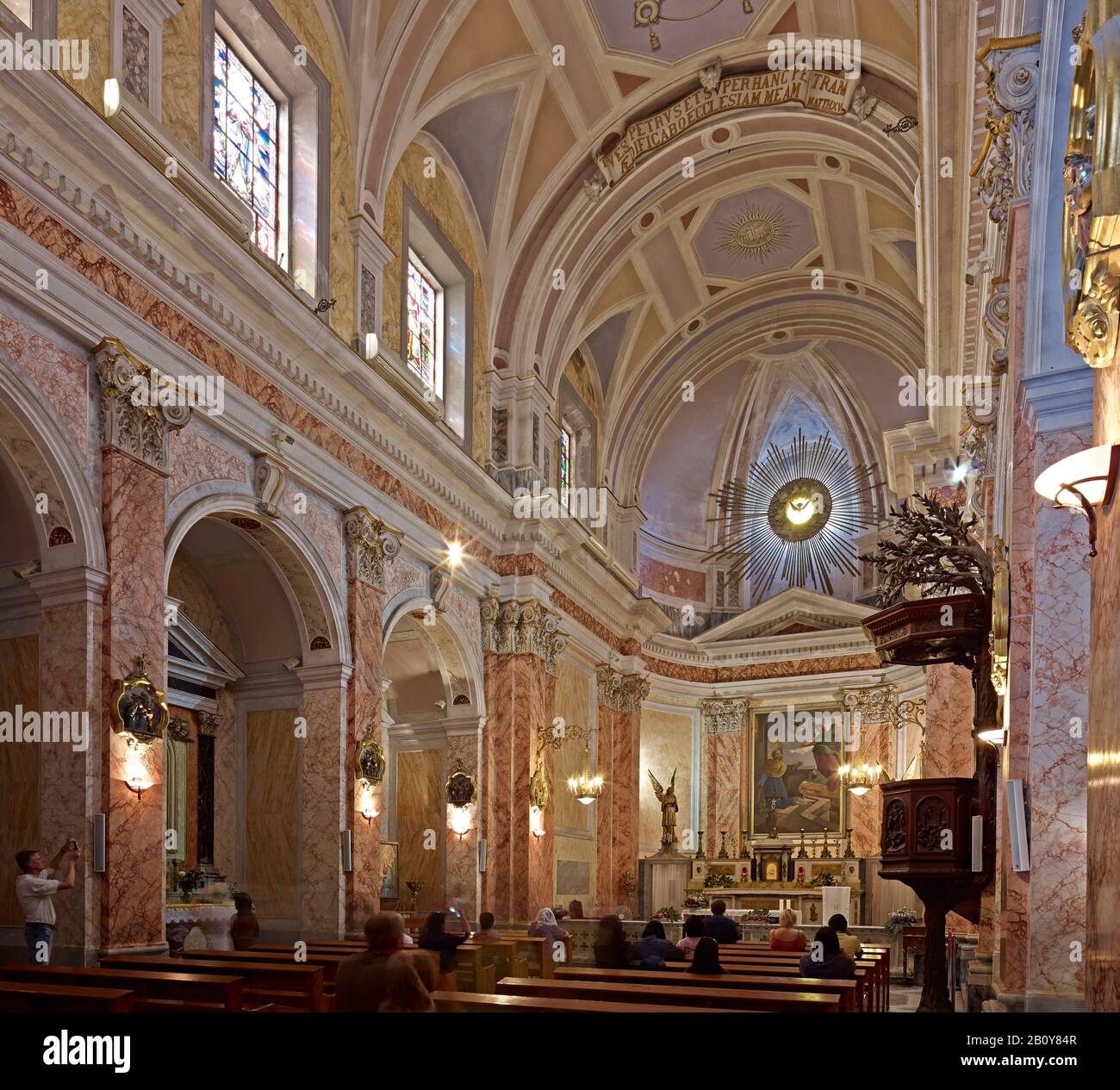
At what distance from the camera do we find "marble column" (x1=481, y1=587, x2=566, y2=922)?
16125mm

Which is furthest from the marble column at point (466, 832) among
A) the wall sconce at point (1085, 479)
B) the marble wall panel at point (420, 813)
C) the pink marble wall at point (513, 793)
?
the wall sconce at point (1085, 479)

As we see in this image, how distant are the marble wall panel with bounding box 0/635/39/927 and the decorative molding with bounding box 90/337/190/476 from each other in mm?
1626

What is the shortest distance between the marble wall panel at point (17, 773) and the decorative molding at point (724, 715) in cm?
1783

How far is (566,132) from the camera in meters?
16.6

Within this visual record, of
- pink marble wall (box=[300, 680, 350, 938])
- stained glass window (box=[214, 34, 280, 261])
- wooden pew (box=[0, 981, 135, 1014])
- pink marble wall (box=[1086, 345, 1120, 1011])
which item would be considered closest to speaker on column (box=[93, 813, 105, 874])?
wooden pew (box=[0, 981, 135, 1014])

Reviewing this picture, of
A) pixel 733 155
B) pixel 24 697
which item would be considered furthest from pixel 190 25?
pixel 733 155

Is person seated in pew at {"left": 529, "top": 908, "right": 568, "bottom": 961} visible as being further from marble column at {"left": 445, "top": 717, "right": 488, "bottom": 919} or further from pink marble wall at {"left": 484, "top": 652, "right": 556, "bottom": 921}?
pink marble wall at {"left": 484, "top": 652, "right": 556, "bottom": 921}

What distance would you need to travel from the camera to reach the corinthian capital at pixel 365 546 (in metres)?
12.8

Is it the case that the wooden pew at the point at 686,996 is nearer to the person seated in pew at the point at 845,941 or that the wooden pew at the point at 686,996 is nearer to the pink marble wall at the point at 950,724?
the person seated in pew at the point at 845,941

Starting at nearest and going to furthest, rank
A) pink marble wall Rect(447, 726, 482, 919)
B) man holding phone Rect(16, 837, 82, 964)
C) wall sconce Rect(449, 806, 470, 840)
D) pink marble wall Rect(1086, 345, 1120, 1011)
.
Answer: pink marble wall Rect(1086, 345, 1120, 1011) → man holding phone Rect(16, 837, 82, 964) → pink marble wall Rect(447, 726, 482, 919) → wall sconce Rect(449, 806, 470, 840)

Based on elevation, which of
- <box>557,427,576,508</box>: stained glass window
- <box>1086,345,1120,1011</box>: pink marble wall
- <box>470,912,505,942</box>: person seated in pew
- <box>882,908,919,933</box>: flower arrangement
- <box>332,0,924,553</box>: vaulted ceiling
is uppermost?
<box>332,0,924,553</box>: vaulted ceiling

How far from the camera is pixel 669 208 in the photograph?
1900 centimetres

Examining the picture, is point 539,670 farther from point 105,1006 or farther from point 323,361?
point 105,1006

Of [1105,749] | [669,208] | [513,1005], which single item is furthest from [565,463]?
[1105,749]
